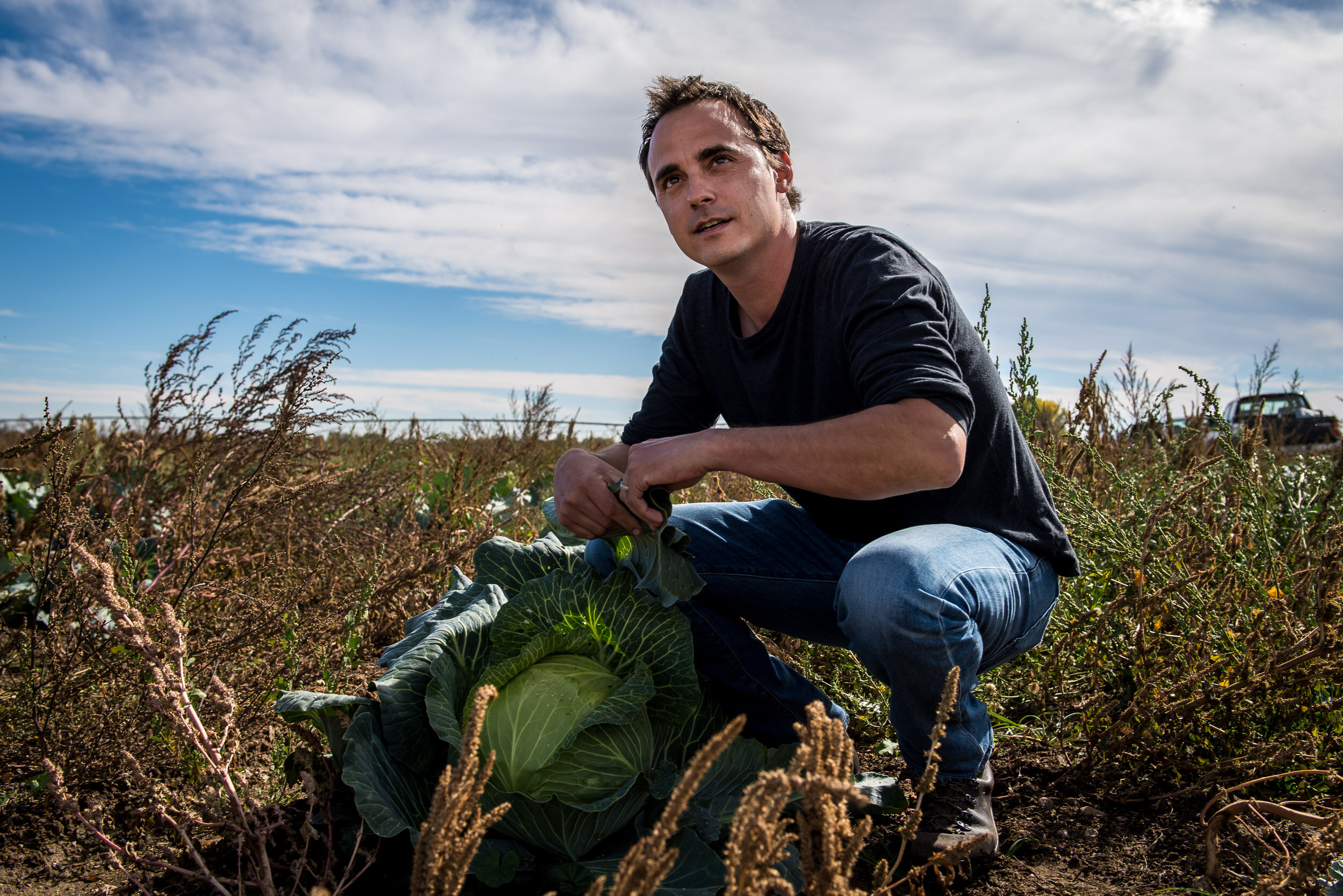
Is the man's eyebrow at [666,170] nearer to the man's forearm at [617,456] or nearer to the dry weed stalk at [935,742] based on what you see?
the man's forearm at [617,456]

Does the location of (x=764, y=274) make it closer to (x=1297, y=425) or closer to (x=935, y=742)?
(x=935, y=742)

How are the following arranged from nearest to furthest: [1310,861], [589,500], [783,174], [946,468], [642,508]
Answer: [1310,861], [946,468], [642,508], [589,500], [783,174]

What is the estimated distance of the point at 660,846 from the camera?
100cm

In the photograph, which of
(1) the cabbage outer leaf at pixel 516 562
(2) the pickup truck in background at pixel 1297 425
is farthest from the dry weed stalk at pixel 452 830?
(2) the pickup truck in background at pixel 1297 425

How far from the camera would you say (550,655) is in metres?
2.08

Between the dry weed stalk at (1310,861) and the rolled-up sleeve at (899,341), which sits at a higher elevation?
the rolled-up sleeve at (899,341)

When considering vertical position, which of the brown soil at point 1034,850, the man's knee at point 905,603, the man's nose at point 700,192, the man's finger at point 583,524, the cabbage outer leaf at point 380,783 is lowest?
the brown soil at point 1034,850

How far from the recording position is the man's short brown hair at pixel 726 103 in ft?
9.21

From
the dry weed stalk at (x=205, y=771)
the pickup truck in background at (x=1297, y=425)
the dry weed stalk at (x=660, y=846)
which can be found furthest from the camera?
the pickup truck in background at (x=1297, y=425)

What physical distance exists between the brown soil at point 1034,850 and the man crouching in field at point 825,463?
0.46 feet

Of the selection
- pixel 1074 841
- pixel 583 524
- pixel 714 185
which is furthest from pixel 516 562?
pixel 1074 841

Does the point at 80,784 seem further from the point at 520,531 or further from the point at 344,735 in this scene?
the point at 520,531

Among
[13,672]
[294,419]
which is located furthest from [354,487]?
[13,672]

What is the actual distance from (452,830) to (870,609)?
1.19m
